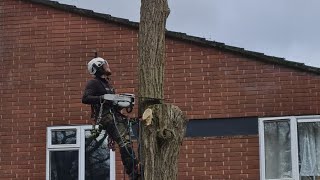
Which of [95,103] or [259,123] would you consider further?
[259,123]

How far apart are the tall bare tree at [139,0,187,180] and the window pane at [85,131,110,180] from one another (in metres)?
5.33

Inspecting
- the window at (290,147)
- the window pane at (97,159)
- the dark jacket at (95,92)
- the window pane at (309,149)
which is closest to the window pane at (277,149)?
the window at (290,147)

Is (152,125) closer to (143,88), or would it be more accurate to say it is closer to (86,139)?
(143,88)

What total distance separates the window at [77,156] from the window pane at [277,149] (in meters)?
2.58

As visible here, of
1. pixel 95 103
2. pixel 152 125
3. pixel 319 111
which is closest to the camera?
pixel 152 125

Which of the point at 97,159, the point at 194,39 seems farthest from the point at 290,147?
the point at 97,159

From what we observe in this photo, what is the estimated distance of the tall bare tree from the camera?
816cm

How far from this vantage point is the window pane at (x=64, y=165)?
13852 mm

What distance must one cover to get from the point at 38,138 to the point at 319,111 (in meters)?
4.75

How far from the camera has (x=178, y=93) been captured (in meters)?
13.7

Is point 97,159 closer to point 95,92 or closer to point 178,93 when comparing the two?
point 178,93

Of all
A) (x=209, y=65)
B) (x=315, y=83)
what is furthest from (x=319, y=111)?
(x=209, y=65)

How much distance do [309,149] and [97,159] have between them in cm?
353

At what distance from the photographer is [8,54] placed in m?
14.3
